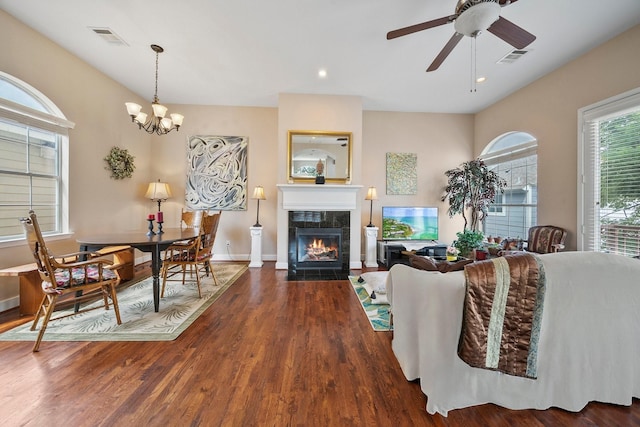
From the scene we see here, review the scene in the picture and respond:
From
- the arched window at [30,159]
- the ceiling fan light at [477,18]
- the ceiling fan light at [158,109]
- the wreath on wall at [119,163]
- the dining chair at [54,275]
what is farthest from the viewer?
the wreath on wall at [119,163]

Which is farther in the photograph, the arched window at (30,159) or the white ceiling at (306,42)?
the arched window at (30,159)

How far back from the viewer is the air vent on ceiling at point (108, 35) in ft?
9.02

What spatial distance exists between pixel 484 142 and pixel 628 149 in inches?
90.3

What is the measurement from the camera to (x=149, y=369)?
1.70 meters

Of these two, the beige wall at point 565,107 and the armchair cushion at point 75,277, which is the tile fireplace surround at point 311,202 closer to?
the armchair cushion at point 75,277

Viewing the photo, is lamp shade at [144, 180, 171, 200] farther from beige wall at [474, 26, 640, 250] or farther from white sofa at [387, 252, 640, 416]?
beige wall at [474, 26, 640, 250]

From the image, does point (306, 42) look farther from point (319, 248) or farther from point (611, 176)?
point (611, 176)

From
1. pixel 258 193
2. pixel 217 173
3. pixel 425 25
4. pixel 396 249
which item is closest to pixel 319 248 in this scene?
pixel 396 249

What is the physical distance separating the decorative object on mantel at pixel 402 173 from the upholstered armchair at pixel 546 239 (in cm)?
206

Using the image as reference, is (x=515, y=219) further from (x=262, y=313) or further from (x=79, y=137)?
(x=79, y=137)

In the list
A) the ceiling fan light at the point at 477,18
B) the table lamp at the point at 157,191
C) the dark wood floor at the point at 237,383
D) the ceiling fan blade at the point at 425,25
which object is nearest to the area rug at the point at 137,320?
the dark wood floor at the point at 237,383

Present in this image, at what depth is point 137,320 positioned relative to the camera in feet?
7.82

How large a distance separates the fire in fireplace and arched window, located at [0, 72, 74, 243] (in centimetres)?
330

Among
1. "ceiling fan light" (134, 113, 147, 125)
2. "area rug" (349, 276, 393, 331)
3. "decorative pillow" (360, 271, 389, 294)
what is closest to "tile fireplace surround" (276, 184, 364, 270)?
"decorative pillow" (360, 271, 389, 294)
